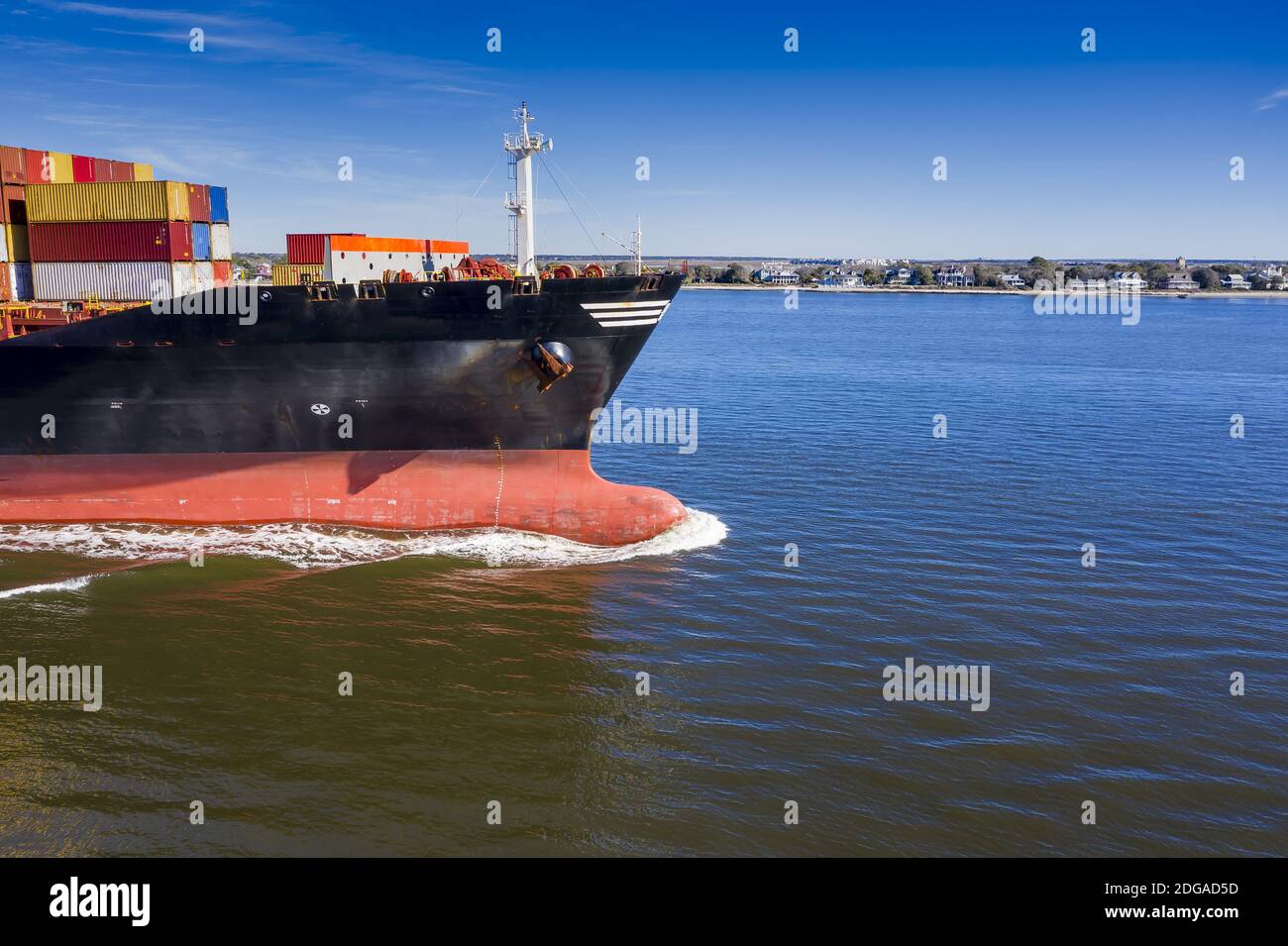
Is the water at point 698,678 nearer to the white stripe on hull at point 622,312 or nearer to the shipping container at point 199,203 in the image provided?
the white stripe on hull at point 622,312

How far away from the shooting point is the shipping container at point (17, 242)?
2872cm

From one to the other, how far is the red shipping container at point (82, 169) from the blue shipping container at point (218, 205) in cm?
537

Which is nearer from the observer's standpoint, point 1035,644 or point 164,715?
point 164,715

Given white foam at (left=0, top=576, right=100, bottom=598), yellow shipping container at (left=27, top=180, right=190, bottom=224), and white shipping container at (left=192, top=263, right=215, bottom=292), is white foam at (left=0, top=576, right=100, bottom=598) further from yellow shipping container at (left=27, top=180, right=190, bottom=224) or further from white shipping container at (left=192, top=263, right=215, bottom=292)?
yellow shipping container at (left=27, top=180, right=190, bottom=224)

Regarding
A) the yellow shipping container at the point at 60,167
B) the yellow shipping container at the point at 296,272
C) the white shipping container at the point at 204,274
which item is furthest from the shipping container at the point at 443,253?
the yellow shipping container at the point at 60,167

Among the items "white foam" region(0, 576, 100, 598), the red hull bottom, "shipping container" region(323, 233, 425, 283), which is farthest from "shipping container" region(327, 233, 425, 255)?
"white foam" region(0, 576, 100, 598)

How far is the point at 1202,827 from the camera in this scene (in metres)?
12.8

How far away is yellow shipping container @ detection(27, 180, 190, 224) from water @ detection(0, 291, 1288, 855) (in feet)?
35.6

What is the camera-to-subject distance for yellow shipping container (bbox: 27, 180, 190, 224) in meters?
28.2

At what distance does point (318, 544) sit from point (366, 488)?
2058 millimetres
